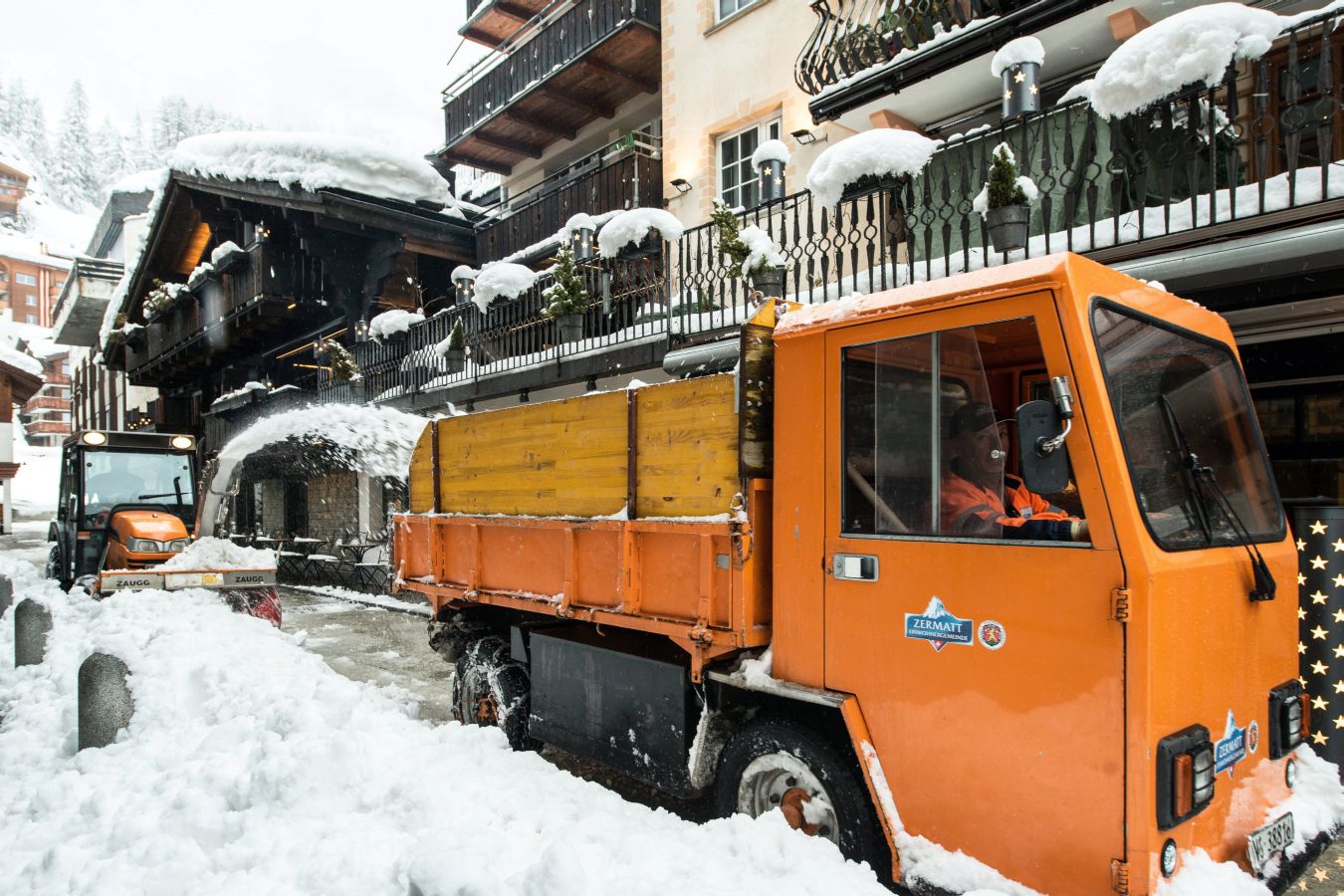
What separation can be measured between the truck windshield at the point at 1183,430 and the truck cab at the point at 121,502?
43.4ft

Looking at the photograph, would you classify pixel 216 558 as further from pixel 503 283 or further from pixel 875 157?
pixel 875 157

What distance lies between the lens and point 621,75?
15.5 metres

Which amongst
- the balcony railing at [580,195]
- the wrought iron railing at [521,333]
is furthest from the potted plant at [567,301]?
the balcony railing at [580,195]

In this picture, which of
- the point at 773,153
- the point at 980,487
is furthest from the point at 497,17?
the point at 980,487

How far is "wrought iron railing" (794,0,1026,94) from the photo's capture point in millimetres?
9406

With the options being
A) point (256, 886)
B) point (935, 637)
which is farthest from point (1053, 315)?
point (256, 886)

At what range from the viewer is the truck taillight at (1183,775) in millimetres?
2785

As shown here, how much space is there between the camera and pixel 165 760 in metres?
4.91

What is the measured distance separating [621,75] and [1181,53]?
10.9 metres

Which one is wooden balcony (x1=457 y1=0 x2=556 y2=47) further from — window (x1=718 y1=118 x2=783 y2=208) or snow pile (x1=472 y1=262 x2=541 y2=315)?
snow pile (x1=472 y1=262 x2=541 y2=315)

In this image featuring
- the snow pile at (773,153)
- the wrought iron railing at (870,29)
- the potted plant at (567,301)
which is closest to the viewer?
the wrought iron railing at (870,29)

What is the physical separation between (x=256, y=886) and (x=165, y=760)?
1.86m

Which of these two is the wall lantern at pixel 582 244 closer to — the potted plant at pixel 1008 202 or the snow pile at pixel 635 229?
the snow pile at pixel 635 229

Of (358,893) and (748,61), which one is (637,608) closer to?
(358,893)
